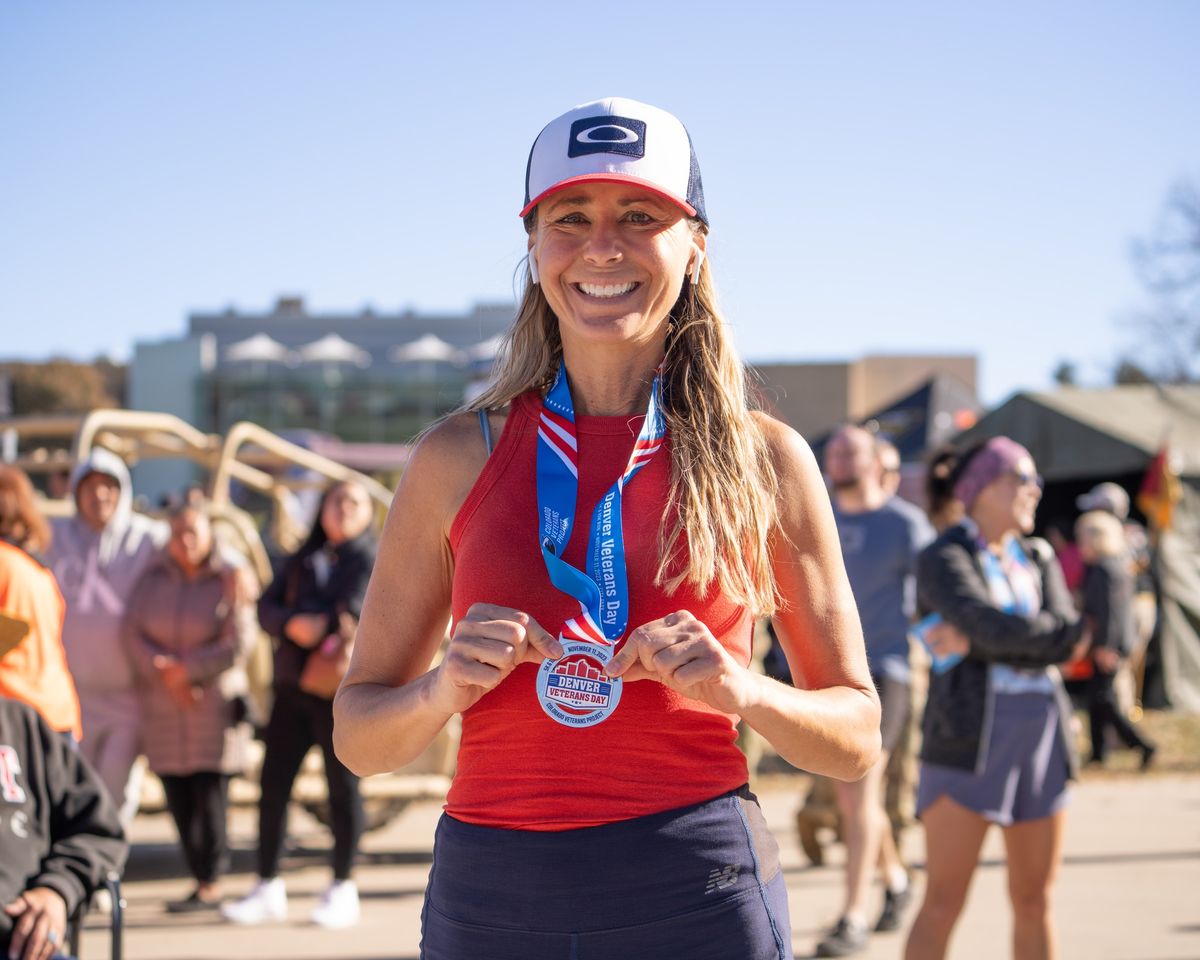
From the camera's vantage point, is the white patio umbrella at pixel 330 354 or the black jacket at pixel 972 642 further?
the white patio umbrella at pixel 330 354

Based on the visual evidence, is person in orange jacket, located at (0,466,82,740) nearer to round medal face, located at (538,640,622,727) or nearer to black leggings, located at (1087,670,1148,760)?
round medal face, located at (538,640,622,727)

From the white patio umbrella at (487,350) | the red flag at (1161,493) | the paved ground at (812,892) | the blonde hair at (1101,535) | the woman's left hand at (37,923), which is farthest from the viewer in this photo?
the red flag at (1161,493)

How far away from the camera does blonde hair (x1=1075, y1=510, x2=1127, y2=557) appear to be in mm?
11195

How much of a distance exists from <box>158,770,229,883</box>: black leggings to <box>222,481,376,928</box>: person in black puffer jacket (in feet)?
0.98

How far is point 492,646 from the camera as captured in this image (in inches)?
68.8

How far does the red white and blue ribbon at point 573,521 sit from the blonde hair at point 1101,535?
996 cm

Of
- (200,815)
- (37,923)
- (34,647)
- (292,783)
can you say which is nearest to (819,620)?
(37,923)

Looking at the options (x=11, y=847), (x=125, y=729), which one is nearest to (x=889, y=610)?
(x=125, y=729)

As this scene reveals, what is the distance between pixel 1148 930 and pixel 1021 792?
248cm

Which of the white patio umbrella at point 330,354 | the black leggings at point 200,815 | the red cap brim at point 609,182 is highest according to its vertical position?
the red cap brim at point 609,182

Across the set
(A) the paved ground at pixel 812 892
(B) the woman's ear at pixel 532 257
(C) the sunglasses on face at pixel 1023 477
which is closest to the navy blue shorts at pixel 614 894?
(B) the woman's ear at pixel 532 257

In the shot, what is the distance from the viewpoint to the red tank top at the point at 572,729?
1869 mm

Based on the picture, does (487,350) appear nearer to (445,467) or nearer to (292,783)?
(292,783)

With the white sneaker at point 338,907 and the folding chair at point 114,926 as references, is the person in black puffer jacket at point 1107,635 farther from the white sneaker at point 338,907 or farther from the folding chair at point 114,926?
the folding chair at point 114,926
